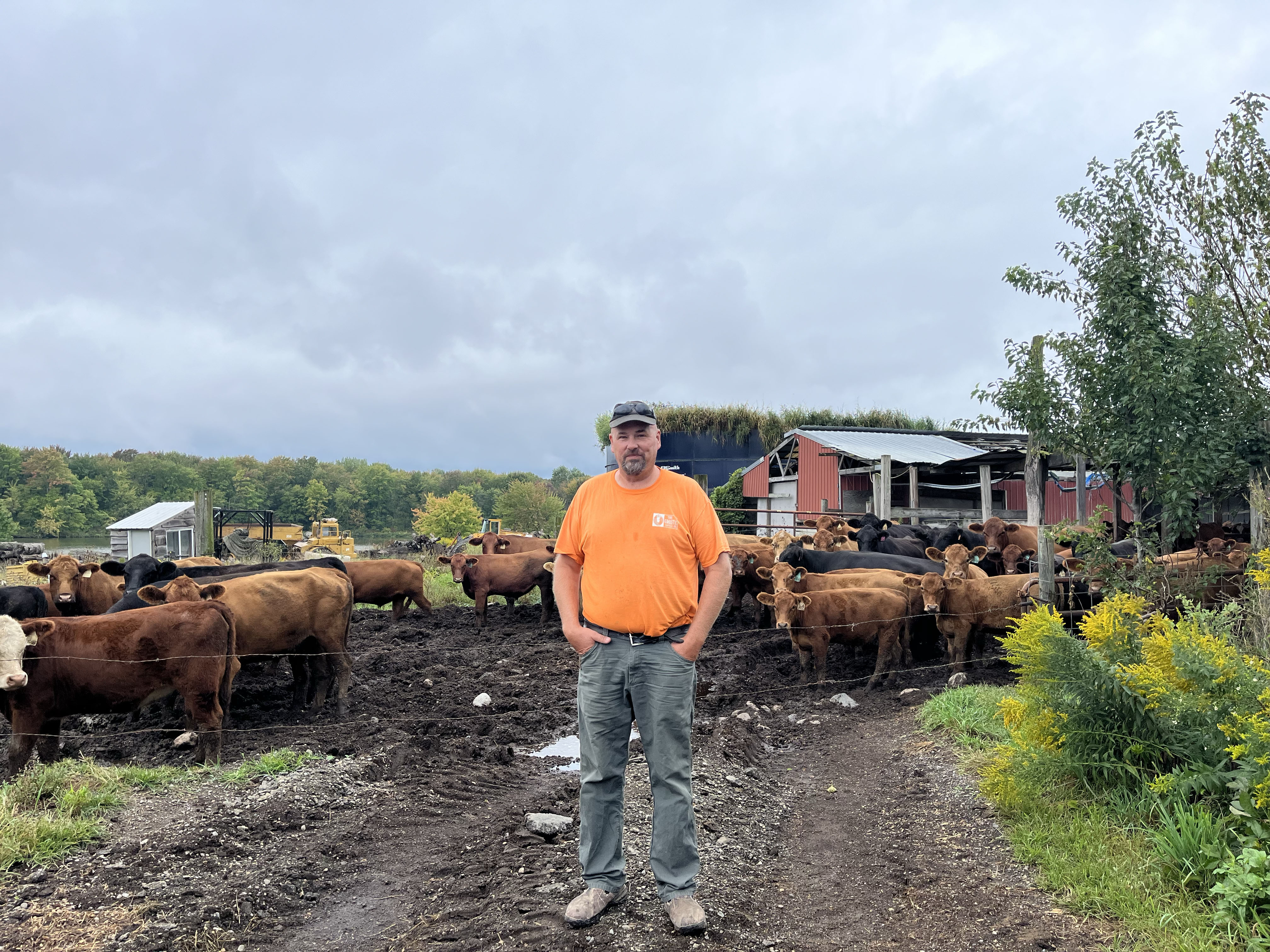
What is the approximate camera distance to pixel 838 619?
34.4 ft

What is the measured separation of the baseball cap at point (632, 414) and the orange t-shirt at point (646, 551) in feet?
0.95

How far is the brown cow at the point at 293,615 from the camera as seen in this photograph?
8828 mm

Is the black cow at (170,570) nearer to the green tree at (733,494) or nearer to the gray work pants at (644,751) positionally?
the gray work pants at (644,751)

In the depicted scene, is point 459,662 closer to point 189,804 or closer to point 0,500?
point 189,804

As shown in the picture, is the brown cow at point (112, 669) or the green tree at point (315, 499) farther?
the green tree at point (315, 499)

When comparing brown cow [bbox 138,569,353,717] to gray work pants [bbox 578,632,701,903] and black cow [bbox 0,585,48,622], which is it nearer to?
black cow [bbox 0,585,48,622]

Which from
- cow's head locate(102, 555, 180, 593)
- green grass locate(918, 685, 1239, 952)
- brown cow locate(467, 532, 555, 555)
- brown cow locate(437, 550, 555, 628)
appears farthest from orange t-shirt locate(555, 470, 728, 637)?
brown cow locate(467, 532, 555, 555)

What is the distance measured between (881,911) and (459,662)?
7969mm

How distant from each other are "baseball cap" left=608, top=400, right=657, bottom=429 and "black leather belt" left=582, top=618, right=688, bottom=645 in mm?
955

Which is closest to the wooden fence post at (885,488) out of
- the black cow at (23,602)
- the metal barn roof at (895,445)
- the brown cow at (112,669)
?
the metal barn roof at (895,445)

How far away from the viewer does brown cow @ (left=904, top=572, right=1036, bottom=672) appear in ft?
34.0

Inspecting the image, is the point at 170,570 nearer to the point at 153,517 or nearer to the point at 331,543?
the point at 331,543

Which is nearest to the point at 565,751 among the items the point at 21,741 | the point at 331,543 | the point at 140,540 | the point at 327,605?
the point at 327,605

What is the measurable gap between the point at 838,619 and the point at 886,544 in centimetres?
677
